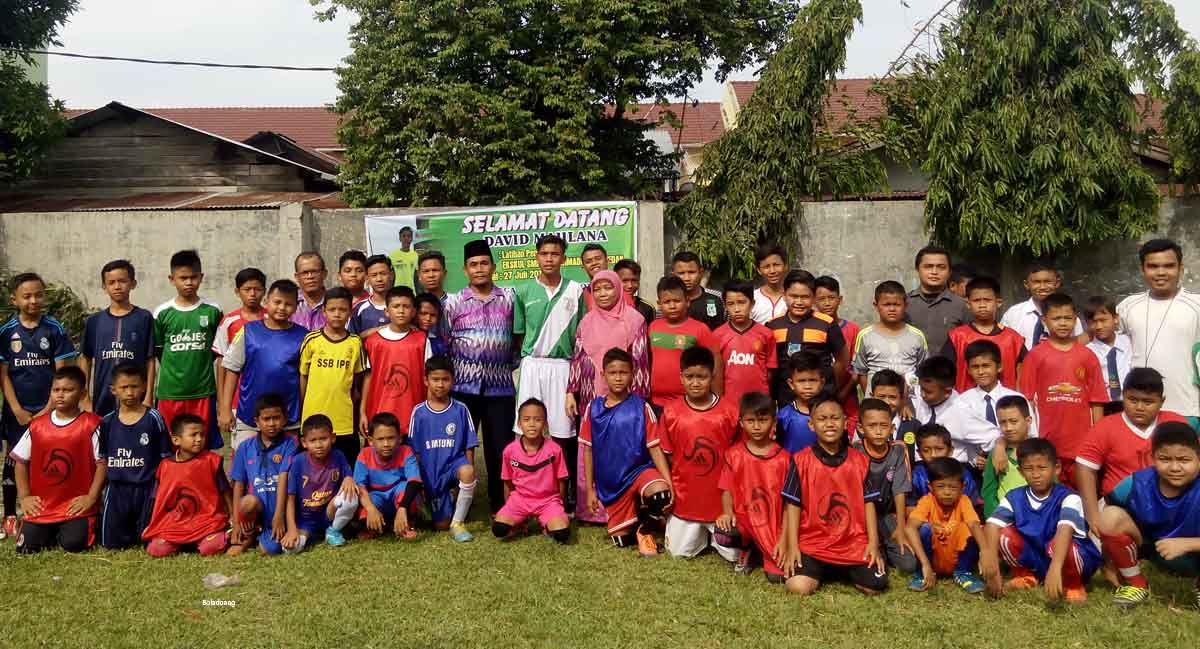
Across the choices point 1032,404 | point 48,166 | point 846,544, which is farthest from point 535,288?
point 48,166

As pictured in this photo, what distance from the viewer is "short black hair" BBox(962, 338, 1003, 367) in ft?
15.4

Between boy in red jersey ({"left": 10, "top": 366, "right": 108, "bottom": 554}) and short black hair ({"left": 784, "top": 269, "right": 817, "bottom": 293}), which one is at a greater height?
short black hair ({"left": 784, "top": 269, "right": 817, "bottom": 293})

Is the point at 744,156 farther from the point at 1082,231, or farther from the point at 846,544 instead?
the point at 846,544

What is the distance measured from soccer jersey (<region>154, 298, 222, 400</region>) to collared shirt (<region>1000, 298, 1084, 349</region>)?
4784 millimetres

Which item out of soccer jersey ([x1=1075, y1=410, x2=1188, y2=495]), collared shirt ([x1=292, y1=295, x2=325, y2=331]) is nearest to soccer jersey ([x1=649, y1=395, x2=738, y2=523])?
soccer jersey ([x1=1075, y1=410, x2=1188, y2=495])

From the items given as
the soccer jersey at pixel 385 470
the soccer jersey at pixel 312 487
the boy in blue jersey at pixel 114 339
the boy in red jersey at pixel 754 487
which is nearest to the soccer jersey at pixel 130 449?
the boy in blue jersey at pixel 114 339

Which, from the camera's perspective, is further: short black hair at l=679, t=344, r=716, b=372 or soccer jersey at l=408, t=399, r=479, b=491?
soccer jersey at l=408, t=399, r=479, b=491

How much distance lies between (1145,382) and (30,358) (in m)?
5.86

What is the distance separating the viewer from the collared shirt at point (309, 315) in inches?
219

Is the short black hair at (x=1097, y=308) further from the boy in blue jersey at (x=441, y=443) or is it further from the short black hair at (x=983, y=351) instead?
the boy in blue jersey at (x=441, y=443)

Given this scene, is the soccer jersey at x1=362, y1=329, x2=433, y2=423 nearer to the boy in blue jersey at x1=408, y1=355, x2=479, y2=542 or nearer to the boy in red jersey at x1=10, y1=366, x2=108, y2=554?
the boy in blue jersey at x1=408, y1=355, x2=479, y2=542

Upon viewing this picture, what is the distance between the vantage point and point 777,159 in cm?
897

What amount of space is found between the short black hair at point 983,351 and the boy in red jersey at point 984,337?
226mm

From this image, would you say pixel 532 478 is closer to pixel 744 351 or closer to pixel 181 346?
pixel 744 351
